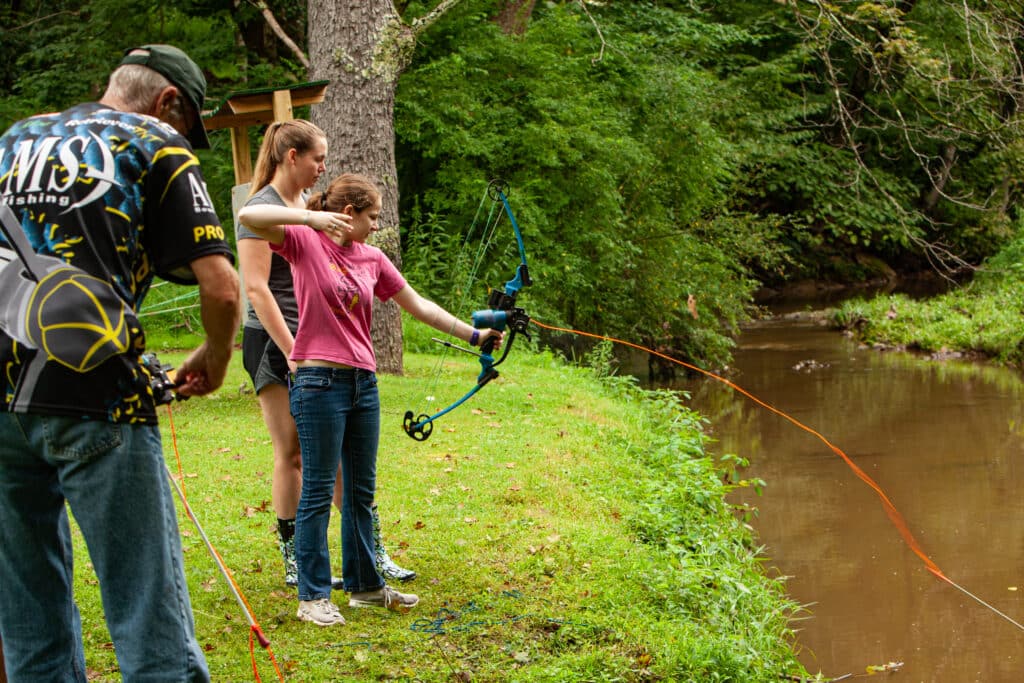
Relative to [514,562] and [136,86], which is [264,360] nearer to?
[514,562]

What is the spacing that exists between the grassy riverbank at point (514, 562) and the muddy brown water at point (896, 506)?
419 millimetres

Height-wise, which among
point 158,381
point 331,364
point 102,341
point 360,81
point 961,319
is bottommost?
point 961,319

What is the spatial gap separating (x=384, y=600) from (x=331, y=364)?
1053 mm

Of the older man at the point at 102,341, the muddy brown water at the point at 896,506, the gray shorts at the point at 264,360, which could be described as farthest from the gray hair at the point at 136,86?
the muddy brown water at the point at 896,506

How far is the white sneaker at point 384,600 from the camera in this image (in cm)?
441

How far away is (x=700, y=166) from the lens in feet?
48.4

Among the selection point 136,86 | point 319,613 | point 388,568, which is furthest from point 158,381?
point 388,568

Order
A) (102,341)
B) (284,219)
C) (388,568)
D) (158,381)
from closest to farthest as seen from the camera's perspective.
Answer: (102,341)
(158,381)
(284,219)
(388,568)

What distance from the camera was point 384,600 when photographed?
14.5 ft

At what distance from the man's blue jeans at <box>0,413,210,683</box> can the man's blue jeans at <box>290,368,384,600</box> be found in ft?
4.64

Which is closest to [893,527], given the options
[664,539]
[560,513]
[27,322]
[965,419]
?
[664,539]

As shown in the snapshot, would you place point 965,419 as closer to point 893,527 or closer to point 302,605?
point 893,527

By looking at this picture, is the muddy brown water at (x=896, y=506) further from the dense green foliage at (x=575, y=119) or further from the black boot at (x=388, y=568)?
the black boot at (x=388, y=568)

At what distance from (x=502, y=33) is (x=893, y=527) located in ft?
30.3
